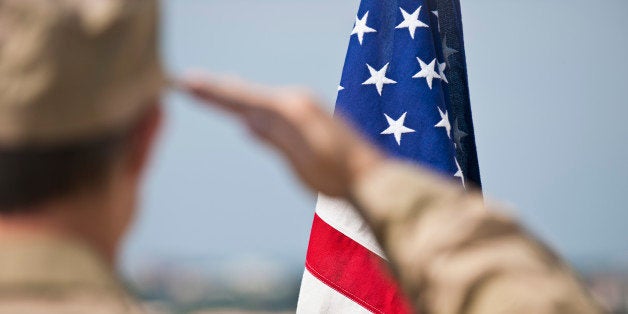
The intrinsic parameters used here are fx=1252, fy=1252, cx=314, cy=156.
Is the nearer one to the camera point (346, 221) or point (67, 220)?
point (67, 220)

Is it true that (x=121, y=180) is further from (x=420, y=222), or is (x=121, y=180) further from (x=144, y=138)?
(x=420, y=222)

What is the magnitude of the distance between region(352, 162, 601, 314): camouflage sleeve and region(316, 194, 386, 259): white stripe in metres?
3.59

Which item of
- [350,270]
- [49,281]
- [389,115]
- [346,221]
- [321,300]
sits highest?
[49,281]

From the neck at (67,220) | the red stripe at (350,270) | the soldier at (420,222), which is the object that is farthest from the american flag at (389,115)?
the neck at (67,220)

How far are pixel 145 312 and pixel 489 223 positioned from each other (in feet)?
1.59

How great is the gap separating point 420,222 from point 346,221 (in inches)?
147

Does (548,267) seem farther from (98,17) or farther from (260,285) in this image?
(260,285)

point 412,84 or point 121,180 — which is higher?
point 121,180

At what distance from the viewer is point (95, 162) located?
5.49 ft

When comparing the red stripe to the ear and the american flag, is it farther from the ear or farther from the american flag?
the ear

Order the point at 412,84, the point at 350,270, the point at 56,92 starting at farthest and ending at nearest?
1. the point at 412,84
2. the point at 350,270
3. the point at 56,92

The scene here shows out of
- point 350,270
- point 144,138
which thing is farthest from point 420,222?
point 350,270

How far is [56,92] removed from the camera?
1.64 meters

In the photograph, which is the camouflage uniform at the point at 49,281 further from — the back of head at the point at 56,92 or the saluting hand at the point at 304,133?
the saluting hand at the point at 304,133
